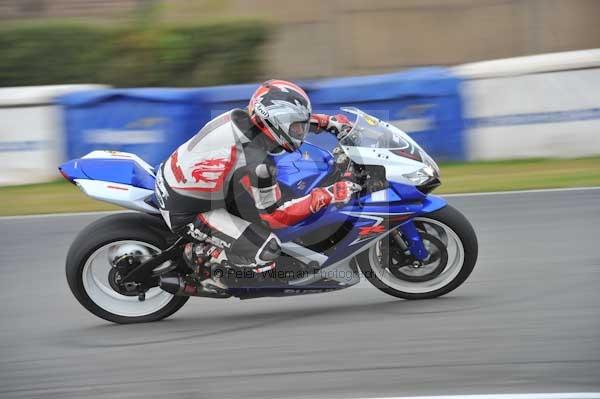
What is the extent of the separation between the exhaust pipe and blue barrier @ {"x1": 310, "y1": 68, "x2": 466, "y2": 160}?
4.74 m

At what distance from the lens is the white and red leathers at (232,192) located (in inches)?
207

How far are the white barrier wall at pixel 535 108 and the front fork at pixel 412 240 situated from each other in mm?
4672

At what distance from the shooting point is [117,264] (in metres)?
5.59

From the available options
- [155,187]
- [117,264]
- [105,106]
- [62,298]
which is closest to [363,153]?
[155,187]

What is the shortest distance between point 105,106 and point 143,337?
16.7 ft

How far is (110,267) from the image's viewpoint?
5.66m

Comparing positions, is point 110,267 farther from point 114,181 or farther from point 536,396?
point 536,396

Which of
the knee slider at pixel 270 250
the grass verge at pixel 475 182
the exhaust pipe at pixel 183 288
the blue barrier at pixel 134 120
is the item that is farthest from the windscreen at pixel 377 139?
the blue barrier at pixel 134 120

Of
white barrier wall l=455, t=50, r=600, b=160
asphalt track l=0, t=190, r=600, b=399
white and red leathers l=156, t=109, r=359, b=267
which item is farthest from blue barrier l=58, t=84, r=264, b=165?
white and red leathers l=156, t=109, r=359, b=267

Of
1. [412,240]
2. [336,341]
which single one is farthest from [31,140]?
[336,341]

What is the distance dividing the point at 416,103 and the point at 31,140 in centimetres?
430

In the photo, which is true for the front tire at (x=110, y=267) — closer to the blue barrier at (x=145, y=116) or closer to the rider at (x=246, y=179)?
the rider at (x=246, y=179)

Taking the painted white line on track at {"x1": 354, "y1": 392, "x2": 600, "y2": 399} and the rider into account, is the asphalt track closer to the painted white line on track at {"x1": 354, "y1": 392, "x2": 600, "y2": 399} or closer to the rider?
the painted white line on track at {"x1": 354, "y1": 392, "x2": 600, "y2": 399}

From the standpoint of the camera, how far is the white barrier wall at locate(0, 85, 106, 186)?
1016 centimetres
